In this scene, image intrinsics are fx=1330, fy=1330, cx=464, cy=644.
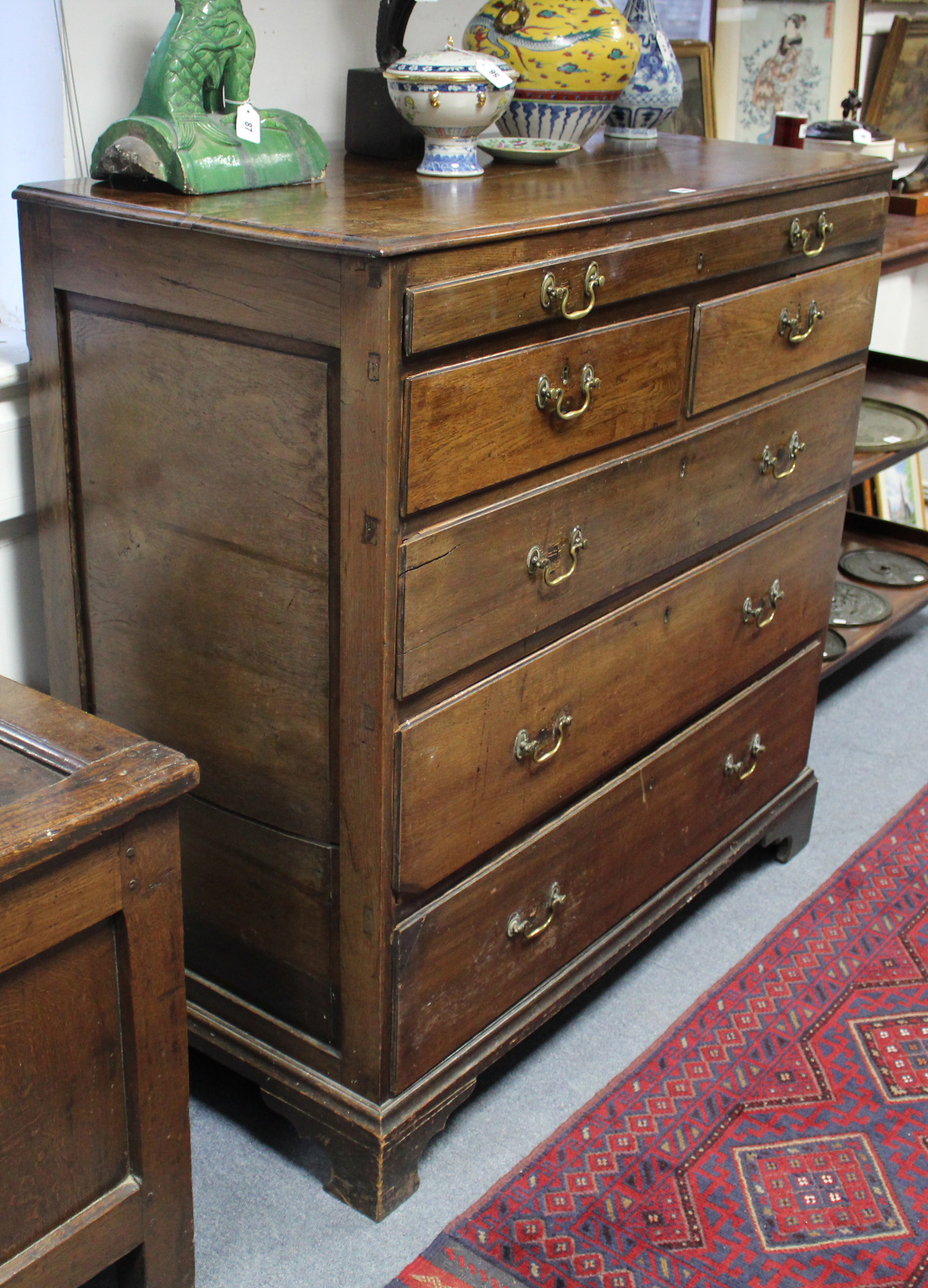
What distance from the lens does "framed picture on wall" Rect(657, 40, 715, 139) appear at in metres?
3.08

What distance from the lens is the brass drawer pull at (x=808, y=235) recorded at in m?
1.97

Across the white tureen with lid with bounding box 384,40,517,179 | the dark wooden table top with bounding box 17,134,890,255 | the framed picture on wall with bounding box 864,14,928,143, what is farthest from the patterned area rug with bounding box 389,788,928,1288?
the framed picture on wall with bounding box 864,14,928,143

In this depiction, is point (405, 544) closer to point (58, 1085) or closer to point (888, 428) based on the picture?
point (58, 1085)

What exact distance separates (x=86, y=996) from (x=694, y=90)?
2587 mm

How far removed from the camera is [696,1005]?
7.18ft

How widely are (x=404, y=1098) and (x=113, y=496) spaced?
0.85 metres

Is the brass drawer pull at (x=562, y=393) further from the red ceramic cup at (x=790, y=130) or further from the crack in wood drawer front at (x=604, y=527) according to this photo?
the red ceramic cup at (x=790, y=130)

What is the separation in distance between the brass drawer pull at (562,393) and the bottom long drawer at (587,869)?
1.90 feet

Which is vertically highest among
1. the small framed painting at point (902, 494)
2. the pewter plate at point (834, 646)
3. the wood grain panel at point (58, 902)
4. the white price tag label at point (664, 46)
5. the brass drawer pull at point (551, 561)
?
the white price tag label at point (664, 46)

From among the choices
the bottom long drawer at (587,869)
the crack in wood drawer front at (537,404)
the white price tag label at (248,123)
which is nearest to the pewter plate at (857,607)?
the bottom long drawer at (587,869)

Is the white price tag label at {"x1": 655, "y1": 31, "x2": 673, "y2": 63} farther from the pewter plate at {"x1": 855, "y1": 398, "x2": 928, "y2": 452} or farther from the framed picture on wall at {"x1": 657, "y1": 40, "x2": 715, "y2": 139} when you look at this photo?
the pewter plate at {"x1": 855, "y1": 398, "x2": 928, "y2": 452}

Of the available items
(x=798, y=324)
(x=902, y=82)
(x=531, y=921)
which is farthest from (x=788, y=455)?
(x=902, y=82)

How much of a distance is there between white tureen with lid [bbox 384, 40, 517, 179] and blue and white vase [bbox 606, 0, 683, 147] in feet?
1.80

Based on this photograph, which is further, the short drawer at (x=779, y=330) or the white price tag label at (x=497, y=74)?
the short drawer at (x=779, y=330)
